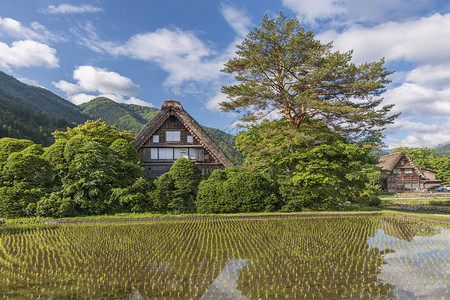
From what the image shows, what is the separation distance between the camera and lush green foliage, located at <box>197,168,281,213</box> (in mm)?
17141

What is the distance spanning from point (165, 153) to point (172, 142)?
4.21 feet

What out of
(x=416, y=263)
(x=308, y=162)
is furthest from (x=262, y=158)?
(x=416, y=263)

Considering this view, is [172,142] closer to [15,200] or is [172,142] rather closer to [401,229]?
[15,200]

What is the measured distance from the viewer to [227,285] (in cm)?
543

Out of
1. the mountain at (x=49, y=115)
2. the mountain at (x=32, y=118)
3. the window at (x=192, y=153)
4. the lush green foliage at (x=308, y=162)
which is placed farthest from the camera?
the mountain at (x=49, y=115)

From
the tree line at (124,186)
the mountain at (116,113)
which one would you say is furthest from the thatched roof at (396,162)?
the mountain at (116,113)

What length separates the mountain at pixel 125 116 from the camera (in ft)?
351

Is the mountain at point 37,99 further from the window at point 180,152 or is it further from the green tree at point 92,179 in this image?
A: the green tree at point 92,179

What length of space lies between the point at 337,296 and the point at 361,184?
18.3 metres

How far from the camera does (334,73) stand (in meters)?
19.0

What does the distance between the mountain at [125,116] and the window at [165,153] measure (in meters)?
63.3

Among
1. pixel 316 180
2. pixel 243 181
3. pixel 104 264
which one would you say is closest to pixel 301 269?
pixel 104 264

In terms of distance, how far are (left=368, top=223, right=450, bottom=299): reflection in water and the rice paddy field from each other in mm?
23

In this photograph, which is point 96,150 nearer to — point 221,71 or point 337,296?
point 221,71
